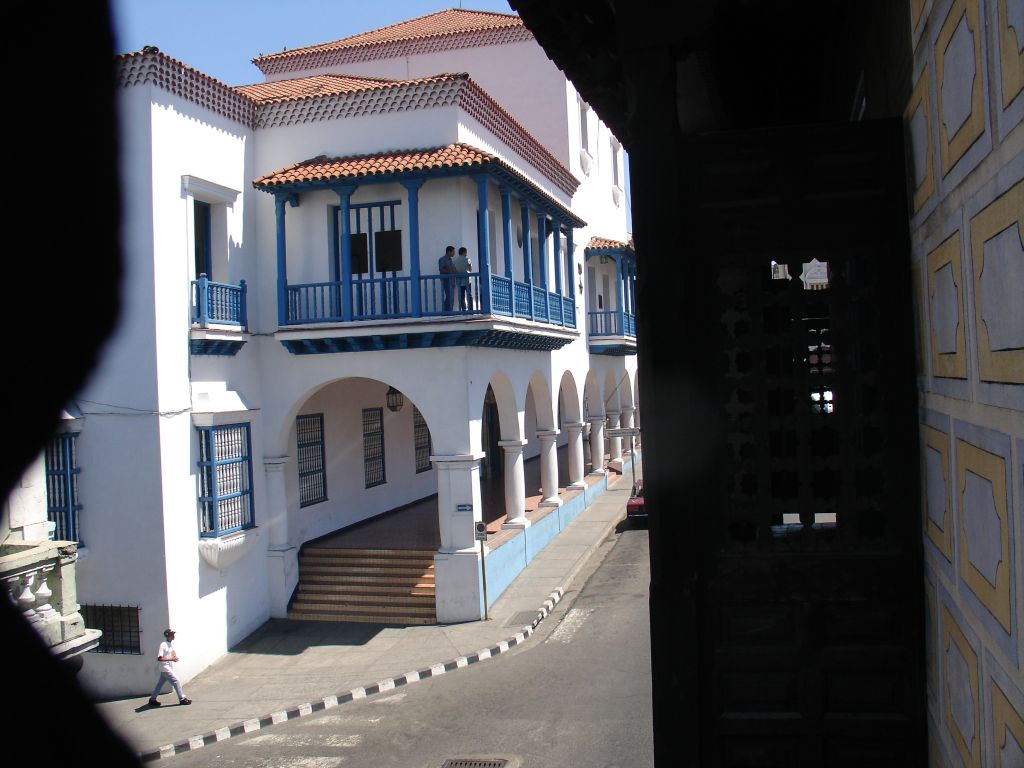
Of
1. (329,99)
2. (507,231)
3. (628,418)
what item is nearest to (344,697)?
(507,231)

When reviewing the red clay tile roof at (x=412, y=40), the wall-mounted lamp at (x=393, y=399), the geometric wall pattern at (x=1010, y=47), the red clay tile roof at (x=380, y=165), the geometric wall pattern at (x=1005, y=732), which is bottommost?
the geometric wall pattern at (x=1005, y=732)

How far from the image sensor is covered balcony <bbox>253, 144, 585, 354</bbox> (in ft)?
47.5

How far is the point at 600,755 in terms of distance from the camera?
9.32 m

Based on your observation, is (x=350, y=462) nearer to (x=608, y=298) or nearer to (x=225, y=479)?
(x=225, y=479)

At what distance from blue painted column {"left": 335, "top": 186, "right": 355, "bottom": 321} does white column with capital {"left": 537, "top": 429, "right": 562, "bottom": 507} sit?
6.80 metres

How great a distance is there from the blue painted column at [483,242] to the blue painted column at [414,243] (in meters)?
0.99

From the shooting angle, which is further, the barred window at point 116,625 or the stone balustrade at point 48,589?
the barred window at point 116,625

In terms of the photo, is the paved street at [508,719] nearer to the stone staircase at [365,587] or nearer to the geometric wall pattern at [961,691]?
the stone staircase at [365,587]

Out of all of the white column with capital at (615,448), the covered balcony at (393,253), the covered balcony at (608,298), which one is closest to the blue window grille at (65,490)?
the covered balcony at (393,253)

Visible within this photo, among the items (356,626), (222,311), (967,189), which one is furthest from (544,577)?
(967,189)

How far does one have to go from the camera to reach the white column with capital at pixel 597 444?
25734 millimetres

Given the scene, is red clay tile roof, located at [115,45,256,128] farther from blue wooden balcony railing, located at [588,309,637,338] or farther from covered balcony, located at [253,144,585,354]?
blue wooden balcony railing, located at [588,309,637,338]

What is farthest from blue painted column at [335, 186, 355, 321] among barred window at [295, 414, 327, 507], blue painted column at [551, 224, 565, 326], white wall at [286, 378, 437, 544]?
blue painted column at [551, 224, 565, 326]

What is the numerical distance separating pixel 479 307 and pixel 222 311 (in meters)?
3.98
